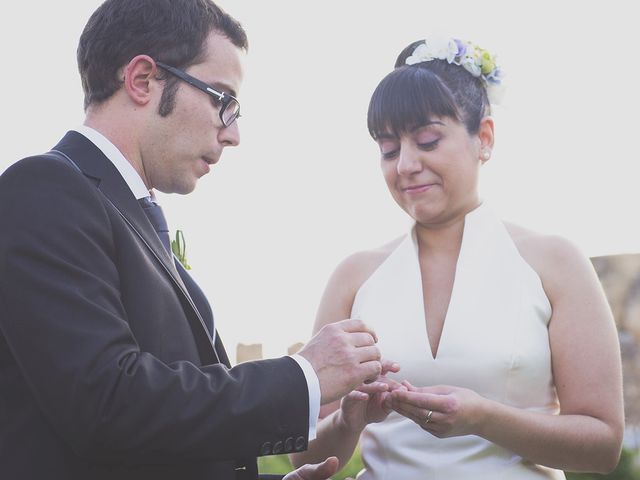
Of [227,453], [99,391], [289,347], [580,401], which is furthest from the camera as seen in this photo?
[289,347]

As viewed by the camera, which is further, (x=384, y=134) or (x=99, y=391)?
(x=384, y=134)

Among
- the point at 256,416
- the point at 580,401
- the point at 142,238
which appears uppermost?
the point at 142,238

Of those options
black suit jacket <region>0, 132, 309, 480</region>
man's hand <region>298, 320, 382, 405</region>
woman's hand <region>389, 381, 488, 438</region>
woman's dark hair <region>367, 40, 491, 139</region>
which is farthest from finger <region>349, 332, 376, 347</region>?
woman's dark hair <region>367, 40, 491, 139</region>

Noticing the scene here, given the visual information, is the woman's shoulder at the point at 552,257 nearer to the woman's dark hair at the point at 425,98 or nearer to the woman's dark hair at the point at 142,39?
the woman's dark hair at the point at 425,98

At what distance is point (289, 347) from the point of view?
6852 mm

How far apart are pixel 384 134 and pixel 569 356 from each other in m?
1.21

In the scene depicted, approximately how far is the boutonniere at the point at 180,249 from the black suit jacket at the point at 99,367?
0.78 metres

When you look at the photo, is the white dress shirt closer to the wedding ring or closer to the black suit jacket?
the black suit jacket

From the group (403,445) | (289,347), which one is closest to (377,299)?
(403,445)

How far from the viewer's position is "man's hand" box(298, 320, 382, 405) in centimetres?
263

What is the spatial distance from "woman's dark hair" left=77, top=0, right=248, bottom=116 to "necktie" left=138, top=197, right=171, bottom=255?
0.32 metres

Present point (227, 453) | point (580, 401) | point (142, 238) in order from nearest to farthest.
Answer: point (227, 453) < point (142, 238) < point (580, 401)

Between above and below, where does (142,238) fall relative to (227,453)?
above

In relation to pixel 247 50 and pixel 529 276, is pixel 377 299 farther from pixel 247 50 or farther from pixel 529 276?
pixel 247 50
